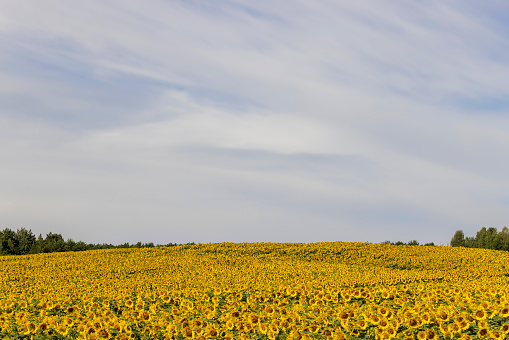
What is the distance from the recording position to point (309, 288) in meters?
12.6

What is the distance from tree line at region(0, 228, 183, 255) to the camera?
1475 inches

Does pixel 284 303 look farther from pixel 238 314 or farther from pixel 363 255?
pixel 363 255

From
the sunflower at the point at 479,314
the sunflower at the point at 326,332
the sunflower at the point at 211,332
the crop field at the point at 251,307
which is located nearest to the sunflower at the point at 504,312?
the crop field at the point at 251,307

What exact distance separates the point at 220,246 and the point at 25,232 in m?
22.2

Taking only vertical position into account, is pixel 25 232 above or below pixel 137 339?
above

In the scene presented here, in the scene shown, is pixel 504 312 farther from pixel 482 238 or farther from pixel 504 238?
pixel 482 238

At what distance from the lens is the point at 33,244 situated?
40.5 metres

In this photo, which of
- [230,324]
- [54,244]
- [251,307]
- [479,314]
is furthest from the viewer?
[54,244]

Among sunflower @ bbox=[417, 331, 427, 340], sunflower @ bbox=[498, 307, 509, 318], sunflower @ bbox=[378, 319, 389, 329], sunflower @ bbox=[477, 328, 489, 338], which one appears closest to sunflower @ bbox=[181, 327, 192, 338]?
sunflower @ bbox=[378, 319, 389, 329]

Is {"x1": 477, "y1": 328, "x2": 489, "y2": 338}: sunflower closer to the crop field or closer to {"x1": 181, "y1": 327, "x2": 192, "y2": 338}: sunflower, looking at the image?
the crop field

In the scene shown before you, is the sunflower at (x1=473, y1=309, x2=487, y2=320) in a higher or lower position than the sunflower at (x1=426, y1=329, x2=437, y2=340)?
higher

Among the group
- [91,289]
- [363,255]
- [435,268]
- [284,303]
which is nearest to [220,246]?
[363,255]

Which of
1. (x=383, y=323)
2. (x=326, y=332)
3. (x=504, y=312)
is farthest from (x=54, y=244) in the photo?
(x=504, y=312)

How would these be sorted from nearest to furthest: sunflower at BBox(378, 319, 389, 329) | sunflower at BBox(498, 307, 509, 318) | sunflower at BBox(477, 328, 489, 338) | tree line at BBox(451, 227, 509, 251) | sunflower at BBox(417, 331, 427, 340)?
sunflower at BBox(417, 331, 427, 340)
sunflower at BBox(477, 328, 489, 338)
sunflower at BBox(378, 319, 389, 329)
sunflower at BBox(498, 307, 509, 318)
tree line at BBox(451, 227, 509, 251)
